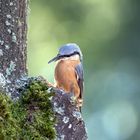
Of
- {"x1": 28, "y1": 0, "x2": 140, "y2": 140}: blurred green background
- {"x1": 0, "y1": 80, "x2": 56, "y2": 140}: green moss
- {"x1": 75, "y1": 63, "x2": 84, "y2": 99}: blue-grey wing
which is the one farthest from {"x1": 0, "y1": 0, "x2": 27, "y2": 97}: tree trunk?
{"x1": 28, "y1": 0, "x2": 140, "y2": 140}: blurred green background

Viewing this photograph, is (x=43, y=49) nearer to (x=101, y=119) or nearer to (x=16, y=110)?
(x=101, y=119)

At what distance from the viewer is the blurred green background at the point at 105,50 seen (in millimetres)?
14398

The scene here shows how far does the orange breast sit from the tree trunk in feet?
4.79

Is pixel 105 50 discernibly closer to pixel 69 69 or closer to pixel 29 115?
pixel 69 69

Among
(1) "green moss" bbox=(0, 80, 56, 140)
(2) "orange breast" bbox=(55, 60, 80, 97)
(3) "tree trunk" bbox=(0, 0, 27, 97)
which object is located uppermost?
(2) "orange breast" bbox=(55, 60, 80, 97)

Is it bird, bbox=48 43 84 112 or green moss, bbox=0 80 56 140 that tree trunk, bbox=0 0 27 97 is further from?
bird, bbox=48 43 84 112

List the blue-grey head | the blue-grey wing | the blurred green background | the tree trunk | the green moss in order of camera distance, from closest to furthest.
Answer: the green moss, the tree trunk, the blue-grey head, the blue-grey wing, the blurred green background

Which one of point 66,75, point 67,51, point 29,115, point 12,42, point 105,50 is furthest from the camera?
point 105,50

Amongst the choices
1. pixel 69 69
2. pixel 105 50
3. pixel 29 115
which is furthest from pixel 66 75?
pixel 105 50

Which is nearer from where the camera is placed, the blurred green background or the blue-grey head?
the blue-grey head

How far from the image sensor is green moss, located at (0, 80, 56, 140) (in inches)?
165

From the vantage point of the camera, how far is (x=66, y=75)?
20.6ft

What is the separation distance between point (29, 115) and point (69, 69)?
202 centimetres

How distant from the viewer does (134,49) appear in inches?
605
